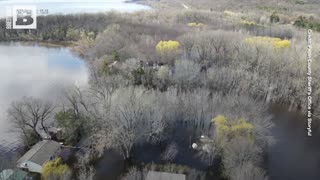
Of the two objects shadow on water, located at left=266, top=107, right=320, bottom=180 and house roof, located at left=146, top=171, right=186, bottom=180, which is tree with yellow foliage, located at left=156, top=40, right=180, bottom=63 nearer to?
shadow on water, located at left=266, top=107, right=320, bottom=180

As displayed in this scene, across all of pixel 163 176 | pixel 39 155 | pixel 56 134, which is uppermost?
pixel 56 134

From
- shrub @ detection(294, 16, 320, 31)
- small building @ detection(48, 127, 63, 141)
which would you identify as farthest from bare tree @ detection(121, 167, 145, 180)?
shrub @ detection(294, 16, 320, 31)

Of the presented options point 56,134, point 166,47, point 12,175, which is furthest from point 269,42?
point 12,175

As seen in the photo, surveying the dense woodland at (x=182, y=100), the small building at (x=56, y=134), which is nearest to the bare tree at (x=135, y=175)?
the dense woodland at (x=182, y=100)

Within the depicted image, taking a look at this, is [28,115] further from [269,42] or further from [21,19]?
[21,19]

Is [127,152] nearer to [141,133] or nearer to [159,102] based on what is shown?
[141,133]

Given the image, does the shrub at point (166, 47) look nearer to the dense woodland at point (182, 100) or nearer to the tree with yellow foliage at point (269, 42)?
the dense woodland at point (182, 100)
